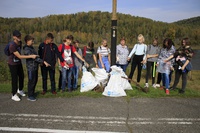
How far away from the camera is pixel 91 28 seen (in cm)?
12088

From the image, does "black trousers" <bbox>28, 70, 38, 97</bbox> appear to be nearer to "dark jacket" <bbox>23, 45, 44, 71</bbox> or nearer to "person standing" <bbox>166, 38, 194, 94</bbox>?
"dark jacket" <bbox>23, 45, 44, 71</bbox>

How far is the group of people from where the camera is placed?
501 cm

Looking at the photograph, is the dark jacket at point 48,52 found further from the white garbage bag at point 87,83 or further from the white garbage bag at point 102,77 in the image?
the white garbage bag at point 102,77

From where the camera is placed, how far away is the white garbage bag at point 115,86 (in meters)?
5.42

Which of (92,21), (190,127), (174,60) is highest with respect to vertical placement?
(92,21)

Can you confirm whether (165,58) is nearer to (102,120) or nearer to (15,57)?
(102,120)

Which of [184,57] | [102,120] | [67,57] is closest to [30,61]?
[67,57]

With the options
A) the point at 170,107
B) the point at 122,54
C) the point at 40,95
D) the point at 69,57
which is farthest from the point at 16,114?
the point at 122,54

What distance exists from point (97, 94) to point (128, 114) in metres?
1.54

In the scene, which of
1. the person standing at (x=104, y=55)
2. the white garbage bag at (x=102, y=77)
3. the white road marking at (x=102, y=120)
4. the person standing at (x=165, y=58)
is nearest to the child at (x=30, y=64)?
the white road marking at (x=102, y=120)

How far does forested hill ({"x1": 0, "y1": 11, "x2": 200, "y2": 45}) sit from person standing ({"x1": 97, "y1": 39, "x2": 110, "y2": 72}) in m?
94.1

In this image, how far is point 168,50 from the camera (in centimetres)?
595

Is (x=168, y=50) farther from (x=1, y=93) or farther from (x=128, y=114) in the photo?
(x=1, y=93)

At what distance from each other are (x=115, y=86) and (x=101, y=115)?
1.59m
